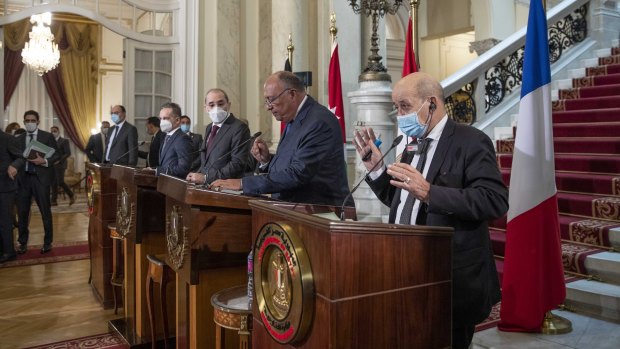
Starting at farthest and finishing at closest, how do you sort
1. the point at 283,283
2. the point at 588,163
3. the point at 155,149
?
1. the point at 155,149
2. the point at 588,163
3. the point at 283,283

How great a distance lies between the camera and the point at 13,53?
43.0ft

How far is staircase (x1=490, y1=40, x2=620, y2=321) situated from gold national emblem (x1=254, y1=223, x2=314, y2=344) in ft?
6.76

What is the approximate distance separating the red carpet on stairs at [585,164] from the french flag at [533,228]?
65 centimetres

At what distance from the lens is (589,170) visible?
13.6ft

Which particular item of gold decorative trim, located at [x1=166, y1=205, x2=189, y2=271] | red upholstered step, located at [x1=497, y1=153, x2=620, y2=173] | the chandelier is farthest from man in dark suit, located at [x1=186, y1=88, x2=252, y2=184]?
the chandelier

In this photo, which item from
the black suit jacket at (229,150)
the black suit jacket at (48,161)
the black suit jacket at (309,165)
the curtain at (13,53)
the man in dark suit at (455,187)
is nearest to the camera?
the man in dark suit at (455,187)

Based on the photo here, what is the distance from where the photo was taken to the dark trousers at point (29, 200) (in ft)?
19.4

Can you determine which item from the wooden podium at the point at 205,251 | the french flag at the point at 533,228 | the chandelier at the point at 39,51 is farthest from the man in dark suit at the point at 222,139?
the chandelier at the point at 39,51

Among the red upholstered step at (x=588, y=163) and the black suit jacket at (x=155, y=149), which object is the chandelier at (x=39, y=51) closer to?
the black suit jacket at (x=155, y=149)

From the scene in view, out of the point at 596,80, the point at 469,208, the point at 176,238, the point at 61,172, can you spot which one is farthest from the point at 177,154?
the point at 61,172

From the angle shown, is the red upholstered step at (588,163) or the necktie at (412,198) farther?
the red upholstered step at (588,163)

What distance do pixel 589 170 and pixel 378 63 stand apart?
7.12 feet

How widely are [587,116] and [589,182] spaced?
1.25 m

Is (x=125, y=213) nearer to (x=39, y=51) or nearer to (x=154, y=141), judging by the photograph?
(x=154, y=141)
